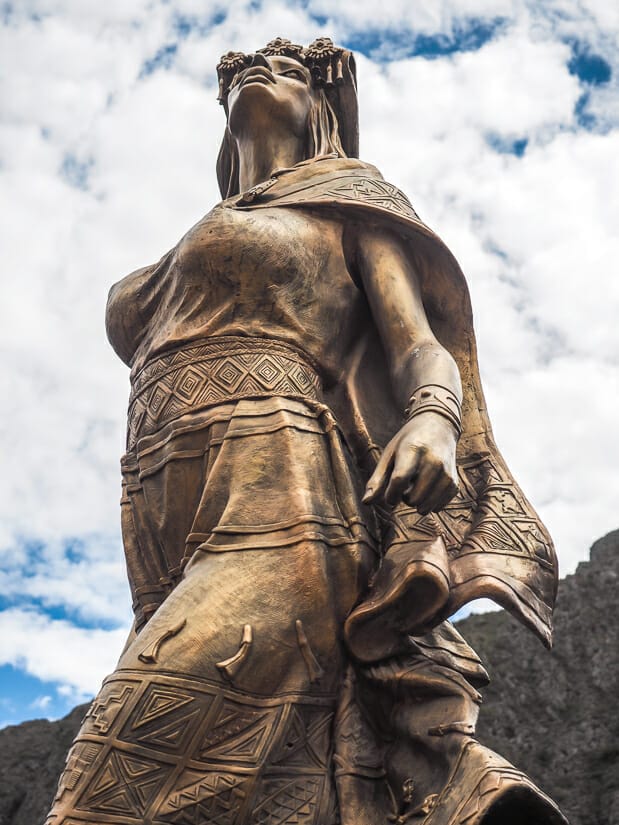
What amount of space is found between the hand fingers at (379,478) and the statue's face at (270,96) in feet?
6.61

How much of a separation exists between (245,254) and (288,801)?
1.85 meters

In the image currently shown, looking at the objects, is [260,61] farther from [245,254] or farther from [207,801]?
[207,801]

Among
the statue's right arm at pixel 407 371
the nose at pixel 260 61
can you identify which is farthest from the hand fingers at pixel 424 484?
the nose at pixel 260 61

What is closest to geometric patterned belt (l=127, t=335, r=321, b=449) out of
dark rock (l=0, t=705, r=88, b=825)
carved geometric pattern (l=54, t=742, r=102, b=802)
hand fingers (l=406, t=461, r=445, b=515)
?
hand fingers (l=406, t=461, r=445, b=515)

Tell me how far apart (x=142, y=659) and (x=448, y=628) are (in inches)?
46.0

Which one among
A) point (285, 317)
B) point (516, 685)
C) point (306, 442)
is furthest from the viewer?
point (516, 685)

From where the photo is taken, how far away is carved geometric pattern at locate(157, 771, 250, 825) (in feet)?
9.82

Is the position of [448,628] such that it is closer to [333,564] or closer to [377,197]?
[333,564]

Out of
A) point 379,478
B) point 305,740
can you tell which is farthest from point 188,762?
point 379,478

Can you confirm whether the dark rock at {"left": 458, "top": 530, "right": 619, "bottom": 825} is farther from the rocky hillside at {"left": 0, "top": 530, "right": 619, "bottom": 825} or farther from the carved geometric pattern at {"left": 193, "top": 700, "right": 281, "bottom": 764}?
the carved geometric pattern at {"left": 193, "top": 700, "right": 281, "bottom": 764}

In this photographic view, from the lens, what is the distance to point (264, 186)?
4387 millimetres

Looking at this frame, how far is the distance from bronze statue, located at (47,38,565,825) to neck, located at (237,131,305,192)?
1.19 feet

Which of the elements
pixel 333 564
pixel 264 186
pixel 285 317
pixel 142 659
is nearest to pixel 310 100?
pixel 264 186

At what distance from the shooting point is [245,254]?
12.6 ft
